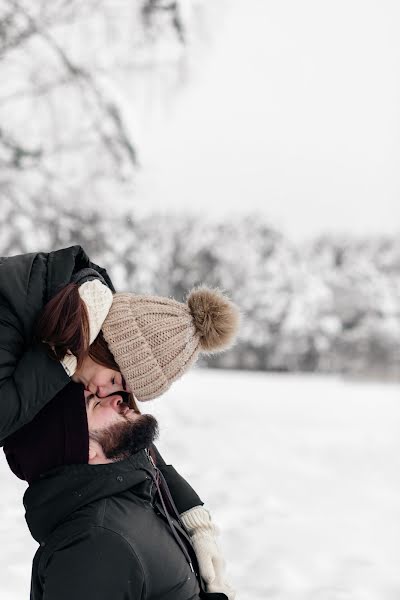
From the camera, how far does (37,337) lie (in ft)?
4.39

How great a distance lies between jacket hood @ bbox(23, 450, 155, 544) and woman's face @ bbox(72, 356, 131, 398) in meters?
0.18

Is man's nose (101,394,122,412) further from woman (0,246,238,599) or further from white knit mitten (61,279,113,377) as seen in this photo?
white knit mitten (61,279,113,377)

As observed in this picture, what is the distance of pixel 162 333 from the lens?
4.95 ft

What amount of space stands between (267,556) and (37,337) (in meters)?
2.90

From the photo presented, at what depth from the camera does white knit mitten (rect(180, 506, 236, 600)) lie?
1605mm

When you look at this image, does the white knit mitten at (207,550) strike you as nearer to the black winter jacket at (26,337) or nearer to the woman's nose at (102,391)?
the woman's nose at (102,391)

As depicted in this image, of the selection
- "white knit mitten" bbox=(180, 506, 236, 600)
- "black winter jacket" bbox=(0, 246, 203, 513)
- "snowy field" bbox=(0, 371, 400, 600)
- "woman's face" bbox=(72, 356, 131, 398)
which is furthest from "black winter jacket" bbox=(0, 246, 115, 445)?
"white knit mitten" bbox=(180, 506, 236, 600)

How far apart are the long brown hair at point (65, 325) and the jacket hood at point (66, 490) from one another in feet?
0.84

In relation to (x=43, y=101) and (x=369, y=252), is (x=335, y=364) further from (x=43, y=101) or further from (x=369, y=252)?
(x=43, y=101)

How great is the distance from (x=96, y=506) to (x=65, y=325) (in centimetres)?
40

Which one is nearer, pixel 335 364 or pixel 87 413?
pixel 87 413

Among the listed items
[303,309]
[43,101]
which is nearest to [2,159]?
[43,101]

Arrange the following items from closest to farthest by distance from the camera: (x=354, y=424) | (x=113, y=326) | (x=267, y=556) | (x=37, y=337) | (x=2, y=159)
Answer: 1. (x=37, y=337)
2. (x=113, y=326)
3. (x=267, y=556)
4. (x=2, y=159)
5. (x=354, y=424)

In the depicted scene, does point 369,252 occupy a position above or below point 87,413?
below
